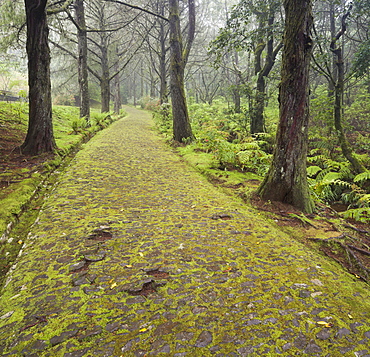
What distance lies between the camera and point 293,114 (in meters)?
4.19

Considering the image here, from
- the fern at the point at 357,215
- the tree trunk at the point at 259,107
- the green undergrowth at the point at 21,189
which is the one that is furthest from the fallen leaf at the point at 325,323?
the tree trunk at the point at 259,107

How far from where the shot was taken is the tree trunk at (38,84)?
21.1 feet

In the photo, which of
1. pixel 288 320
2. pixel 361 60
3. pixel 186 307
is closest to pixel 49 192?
pixel 186 307

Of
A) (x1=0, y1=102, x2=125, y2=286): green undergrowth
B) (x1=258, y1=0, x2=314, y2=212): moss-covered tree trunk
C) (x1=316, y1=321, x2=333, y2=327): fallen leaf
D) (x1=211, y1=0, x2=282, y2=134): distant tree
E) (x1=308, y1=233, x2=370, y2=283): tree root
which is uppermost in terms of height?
(x1=211, y1=0, x2=282, y2=134): distant tree

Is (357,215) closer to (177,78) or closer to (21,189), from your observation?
(21,189)

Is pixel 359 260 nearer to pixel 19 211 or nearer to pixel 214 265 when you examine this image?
pixel 214 265

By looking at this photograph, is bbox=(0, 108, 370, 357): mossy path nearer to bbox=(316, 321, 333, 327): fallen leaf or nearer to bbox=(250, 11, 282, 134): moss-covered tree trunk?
bbox=(316, 321, 333, 327): fallen leaf

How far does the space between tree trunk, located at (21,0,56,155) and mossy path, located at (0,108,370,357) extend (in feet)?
11.1

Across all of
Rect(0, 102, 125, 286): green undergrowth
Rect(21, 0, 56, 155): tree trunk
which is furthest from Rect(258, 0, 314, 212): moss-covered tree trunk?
Rect(21, 0, 56, 155): tree trunk

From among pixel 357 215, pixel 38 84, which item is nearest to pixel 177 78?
pixel 38 84

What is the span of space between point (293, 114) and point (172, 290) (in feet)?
11.5

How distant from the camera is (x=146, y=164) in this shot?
7.06 m

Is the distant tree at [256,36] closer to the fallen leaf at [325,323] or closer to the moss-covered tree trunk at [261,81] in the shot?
the moss-covered tree trunk at [261,81]

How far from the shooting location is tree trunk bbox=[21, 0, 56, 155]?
643 cm
